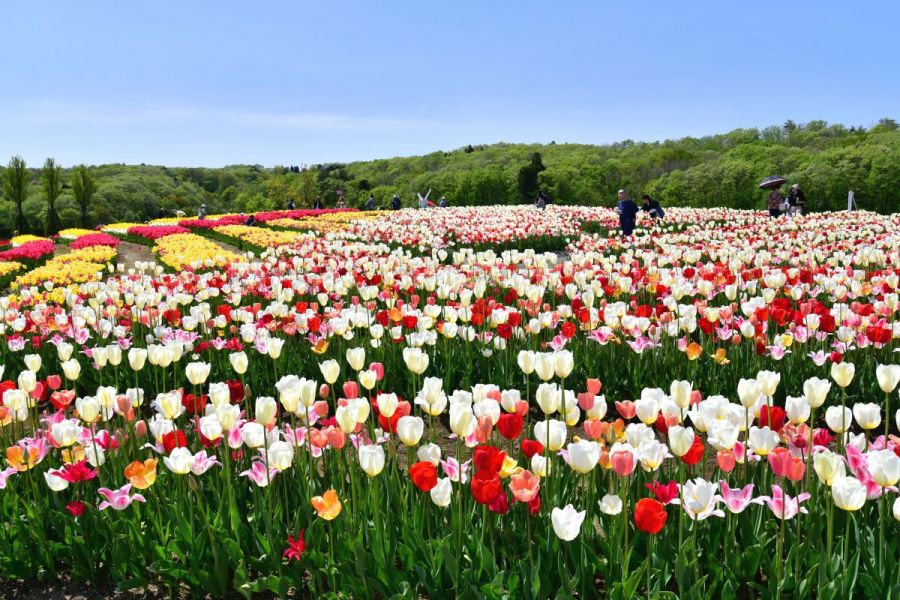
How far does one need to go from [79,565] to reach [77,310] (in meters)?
3.69

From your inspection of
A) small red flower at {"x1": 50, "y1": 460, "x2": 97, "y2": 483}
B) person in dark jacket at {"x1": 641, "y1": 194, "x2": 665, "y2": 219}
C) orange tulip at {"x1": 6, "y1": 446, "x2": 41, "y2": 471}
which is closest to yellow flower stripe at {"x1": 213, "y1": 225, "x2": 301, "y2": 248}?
person in dark jacket at {"x1": 641, "y1": 194, "x2": 665, "y2": 219}

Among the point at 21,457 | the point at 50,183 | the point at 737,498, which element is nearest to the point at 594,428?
the point at 737,498

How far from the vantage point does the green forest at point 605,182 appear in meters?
36.7

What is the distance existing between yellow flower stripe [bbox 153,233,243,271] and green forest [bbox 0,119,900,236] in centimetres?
2878

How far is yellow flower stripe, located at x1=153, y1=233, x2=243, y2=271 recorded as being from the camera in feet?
39.9

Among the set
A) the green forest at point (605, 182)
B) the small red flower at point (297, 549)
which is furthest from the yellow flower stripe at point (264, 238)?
the green forest at point (605, 182)

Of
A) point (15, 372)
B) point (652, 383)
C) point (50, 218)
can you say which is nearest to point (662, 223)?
point (652, 383)

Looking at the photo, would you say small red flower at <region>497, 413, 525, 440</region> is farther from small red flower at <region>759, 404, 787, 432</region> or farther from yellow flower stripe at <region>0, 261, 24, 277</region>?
yellow flower stripe at <region>0, 261, 24, 277</region>

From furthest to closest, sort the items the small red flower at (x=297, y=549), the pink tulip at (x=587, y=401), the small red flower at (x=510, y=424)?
the pink tulip at (x=587, y=401)
the small red flower at (x=510, y=424)
the small red flower at (x=297, y=549)

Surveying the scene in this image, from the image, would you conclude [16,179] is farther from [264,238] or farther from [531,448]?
[531,448]

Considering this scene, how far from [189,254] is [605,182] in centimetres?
4652

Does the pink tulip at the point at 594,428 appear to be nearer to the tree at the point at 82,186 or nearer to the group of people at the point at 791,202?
the group of people at the point at 791,202

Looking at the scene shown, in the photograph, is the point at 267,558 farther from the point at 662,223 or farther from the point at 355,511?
the point at 662,223

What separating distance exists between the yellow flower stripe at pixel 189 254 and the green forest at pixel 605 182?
94.4ft
